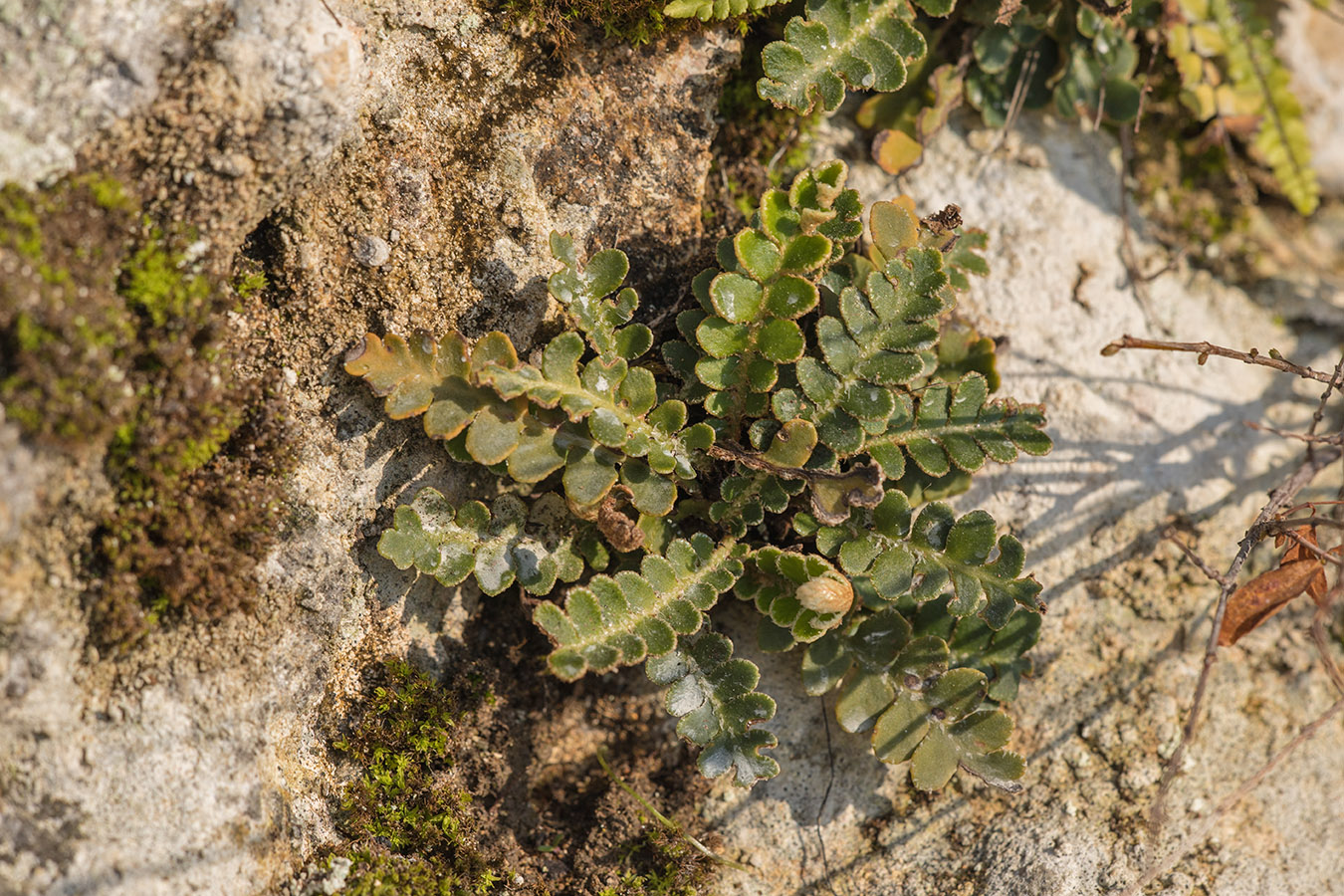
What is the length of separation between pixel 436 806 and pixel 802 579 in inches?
56.4

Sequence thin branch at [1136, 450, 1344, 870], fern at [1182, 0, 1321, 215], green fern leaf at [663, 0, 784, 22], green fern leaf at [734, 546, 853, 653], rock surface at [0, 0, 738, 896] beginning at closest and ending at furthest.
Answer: rock surface at [0, 0, 738, 896], thin branch at [1136, 450, 1344, 870], green fern leaf at [734, 546, 853, 653], green fern leaf at [663, 0, 784, 22], fern at [1182, 0, 1321, 215]

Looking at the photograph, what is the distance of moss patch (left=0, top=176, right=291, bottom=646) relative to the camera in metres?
2.24

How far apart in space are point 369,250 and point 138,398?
0.87 m

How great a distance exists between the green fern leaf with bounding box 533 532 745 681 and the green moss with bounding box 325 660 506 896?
23.0 inches

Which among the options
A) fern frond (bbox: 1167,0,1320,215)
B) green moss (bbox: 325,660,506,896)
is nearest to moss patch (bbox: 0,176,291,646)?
green moss (bbox: 325,660,506,896)

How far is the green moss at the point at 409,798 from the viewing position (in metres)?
2.87

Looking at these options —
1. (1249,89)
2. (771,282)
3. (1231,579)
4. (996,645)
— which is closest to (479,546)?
(771,282)

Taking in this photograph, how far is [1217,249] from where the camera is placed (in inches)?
172

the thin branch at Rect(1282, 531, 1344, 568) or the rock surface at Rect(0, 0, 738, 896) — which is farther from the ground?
the rock surface at Rect(0, 0, 738, 896)

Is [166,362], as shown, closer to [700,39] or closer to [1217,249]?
[700,39]

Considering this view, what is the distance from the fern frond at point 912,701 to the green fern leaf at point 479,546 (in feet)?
3.16

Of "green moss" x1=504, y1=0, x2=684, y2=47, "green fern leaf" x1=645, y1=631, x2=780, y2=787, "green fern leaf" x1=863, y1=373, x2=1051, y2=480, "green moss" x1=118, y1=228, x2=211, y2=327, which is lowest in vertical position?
"green fern leaf" x1=645, y1=631, x2=780, y2=787

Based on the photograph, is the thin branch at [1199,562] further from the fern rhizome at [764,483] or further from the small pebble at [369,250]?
the small pebble at [369,250]

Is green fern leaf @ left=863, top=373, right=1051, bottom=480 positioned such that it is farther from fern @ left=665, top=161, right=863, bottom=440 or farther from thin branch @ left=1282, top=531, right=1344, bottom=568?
thin branch @ left=1282, top=531, right=1344, bottom=568
